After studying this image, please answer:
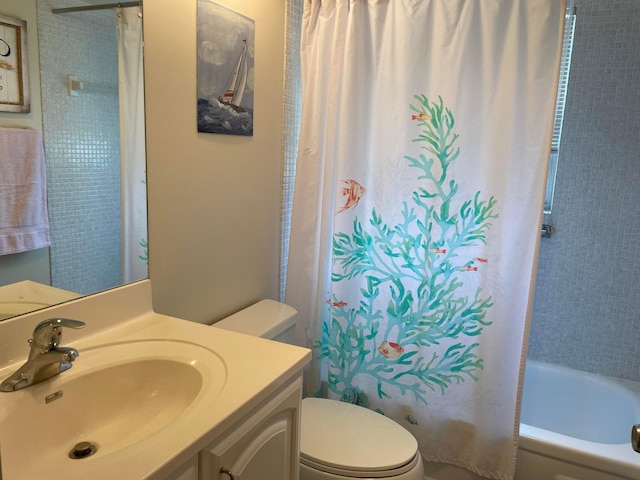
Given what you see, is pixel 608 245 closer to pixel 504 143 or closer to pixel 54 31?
pixel 504 143

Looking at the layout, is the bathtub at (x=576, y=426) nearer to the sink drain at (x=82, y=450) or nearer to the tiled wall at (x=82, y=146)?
the sink drain at (x=82, y=450)

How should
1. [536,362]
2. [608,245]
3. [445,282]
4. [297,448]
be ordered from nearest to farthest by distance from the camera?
[297,448], [445,282], [608,245], [536,362]

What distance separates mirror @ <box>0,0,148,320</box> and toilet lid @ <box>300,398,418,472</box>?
78 centimetres

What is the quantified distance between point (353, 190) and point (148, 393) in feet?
3.62

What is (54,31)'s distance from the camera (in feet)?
3.82

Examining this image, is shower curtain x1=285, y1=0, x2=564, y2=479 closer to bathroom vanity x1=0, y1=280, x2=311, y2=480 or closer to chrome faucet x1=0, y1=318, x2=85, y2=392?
bathroom vanity x1=0, y1=280, x2=311, y2=480

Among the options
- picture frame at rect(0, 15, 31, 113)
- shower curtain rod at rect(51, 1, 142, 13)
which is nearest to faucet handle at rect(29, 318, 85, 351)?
picture frame at rect(0, 15, 31, 113)

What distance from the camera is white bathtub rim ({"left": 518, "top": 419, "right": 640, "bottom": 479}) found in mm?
1731

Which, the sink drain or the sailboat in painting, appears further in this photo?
the sailboat in painting

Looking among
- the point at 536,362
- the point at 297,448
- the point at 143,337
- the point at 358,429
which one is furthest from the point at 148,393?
the point at 536,362

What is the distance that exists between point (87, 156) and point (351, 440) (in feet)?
→ 3.88

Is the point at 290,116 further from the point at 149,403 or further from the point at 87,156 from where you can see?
the point at 149,403

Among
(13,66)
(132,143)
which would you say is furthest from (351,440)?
(13,66)

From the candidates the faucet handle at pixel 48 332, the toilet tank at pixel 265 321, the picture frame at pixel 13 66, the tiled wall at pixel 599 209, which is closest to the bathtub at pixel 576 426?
the tiled wall at pixel 599 209
